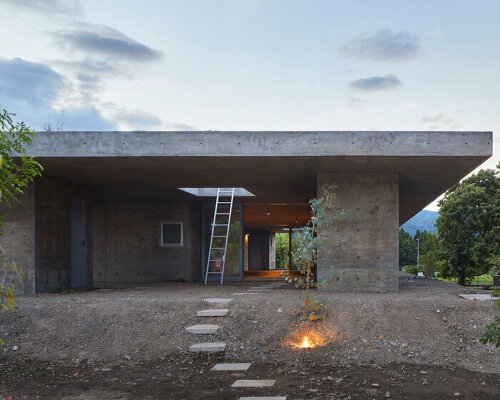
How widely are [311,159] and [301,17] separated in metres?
5.20

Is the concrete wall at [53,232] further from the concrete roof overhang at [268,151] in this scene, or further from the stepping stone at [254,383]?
the stepping stone at [254,383]

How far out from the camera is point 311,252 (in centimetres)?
789

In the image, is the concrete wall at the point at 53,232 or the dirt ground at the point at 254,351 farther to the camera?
the concrete wall at the point at 53,232

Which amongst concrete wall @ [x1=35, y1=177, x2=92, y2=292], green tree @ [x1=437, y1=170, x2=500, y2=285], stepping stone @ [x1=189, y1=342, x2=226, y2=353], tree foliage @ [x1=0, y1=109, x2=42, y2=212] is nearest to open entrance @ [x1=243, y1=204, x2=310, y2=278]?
stepping stone @ [x1=189, y1=342, x2=226, y2=353]

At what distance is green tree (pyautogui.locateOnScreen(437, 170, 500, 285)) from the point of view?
69.7ft

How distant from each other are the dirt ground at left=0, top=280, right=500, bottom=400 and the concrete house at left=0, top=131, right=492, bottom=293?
1785mm

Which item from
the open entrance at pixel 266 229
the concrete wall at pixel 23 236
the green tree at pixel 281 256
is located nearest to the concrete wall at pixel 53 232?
the concrete wall at pixel 23 236

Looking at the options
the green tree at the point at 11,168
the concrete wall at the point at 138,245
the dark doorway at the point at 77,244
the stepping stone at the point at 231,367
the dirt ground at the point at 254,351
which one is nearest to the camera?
the green tree at the point at 11,168

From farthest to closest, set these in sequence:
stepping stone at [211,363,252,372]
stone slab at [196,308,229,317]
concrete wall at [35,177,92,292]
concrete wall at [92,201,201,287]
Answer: concrete wall at [92,201,201,287] → concrete wall at [35,177,92,292] → stone slab at [196,308,229,317] → stepping stone at [211,363,252,372]

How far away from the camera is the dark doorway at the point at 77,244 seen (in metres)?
12.8

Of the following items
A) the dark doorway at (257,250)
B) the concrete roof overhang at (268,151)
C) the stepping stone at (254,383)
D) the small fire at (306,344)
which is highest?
the concrete roof overhang at (268,151)

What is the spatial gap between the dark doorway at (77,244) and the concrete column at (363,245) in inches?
283

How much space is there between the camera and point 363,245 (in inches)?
400

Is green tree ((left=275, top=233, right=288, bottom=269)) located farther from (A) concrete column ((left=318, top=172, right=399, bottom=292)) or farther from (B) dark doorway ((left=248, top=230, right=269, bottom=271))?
(A) concrete column ((left=318, top=172, right=399, bottom=292))
